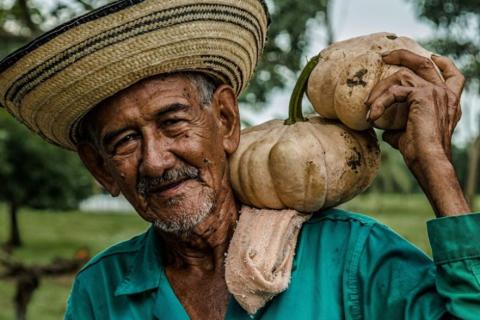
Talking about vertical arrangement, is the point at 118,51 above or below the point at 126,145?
above

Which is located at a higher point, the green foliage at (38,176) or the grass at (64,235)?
the green foliage at (38,176)

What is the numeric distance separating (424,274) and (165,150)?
0.75 meters

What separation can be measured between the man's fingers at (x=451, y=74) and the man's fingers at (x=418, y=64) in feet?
0.13

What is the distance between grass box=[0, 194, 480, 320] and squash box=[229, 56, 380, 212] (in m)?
10.9

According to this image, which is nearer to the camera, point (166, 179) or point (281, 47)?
point (166, 179)

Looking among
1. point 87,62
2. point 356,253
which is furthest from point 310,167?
point 87,62

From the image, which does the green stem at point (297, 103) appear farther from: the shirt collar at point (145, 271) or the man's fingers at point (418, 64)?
the shirt collar at point (145, 271)

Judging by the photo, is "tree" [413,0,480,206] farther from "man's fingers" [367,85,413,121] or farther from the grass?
"man's fingers" [367,85,413,121]

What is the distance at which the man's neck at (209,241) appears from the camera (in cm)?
217

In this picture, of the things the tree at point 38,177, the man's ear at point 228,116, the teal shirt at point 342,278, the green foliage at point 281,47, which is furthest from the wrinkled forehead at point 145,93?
the tree at point 38,177

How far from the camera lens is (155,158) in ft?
6.49

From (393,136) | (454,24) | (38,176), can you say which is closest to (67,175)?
(38,176)

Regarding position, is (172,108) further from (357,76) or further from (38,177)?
(38,177)

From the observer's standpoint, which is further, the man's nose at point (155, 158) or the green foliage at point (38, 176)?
the green foliage at point (38, 176)
